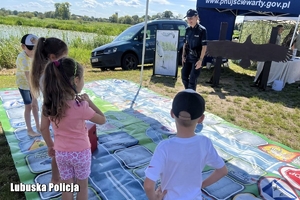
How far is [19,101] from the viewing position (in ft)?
13.4

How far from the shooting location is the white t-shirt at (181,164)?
110 cm

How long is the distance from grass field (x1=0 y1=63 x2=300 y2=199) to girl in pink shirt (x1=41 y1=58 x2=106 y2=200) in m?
0.78

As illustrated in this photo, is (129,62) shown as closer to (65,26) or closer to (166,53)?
(166,53)

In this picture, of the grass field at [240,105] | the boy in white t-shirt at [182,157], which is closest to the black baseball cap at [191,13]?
the grass field at [240,105]

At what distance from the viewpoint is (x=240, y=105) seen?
15.8 ft

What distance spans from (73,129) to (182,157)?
2.53 feet

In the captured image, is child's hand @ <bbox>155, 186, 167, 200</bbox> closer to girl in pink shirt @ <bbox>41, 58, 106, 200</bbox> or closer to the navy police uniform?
girl in pink shirt @ <bbox>41, 58, 106, 200</bbox>

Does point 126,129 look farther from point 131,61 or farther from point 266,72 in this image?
point 131,61

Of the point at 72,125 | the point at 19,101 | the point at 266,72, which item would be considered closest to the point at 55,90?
the point at 72,125

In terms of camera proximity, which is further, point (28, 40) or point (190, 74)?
point (190, 74)

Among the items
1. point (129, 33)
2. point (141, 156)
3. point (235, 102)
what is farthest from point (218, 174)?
point (129, 33)

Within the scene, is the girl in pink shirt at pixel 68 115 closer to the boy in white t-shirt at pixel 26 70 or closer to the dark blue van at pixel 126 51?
the boy in white t-shirt at pixel 26 70

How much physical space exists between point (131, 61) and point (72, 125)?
6598 mm

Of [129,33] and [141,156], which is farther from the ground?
[129,33]
